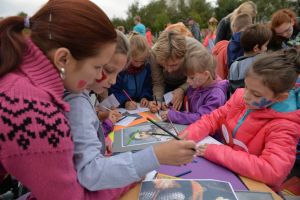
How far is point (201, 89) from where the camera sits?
6.79 feet

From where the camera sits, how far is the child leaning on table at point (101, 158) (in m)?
0.88

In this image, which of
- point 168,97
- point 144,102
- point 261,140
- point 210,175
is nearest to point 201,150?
point 210,175

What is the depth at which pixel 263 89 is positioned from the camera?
1.40 meters

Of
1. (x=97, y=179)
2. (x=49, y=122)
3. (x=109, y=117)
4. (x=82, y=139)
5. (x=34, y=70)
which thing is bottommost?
(x=109, y=117)

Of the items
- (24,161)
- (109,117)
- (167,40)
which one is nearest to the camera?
(24,161)

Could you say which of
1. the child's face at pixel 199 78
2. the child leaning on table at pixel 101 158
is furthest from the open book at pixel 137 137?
the child leaning on table at pixel 101 158

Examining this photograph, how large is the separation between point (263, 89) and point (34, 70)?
3.45ft

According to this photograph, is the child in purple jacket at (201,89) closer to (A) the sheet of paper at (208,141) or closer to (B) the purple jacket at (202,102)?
(B) the purple jacket at (202,102)

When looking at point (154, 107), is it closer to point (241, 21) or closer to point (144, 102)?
point (144, 102)

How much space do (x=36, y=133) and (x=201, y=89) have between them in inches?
58.7

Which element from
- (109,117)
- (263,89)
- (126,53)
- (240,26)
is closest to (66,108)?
(126,53)

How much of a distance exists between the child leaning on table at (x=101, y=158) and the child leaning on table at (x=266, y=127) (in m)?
0.38

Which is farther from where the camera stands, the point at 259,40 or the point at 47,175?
the point at 259,40

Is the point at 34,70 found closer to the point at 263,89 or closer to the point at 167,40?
the point at 263,89
